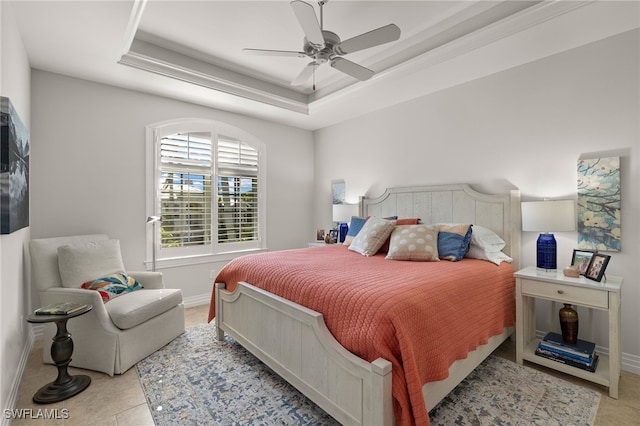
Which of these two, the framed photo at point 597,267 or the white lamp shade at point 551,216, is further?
the white lamp shade at point 551,216

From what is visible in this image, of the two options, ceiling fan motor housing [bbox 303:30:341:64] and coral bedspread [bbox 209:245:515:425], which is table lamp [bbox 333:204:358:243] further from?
ceiling fan motor housing [bbox 303:30:341:64]

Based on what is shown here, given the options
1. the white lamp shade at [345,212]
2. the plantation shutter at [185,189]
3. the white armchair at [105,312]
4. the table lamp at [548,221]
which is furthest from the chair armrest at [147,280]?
the table lamp at [548,221]

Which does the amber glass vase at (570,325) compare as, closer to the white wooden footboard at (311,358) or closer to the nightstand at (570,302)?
the nightstand at (570,302)

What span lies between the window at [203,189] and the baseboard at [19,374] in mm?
1260

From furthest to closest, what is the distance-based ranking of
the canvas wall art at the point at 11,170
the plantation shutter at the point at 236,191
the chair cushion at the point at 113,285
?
the plantation shutter at the point at 236,191 → the chair cushion at the point at 113,285 → the canvas wall art at the point at 11,170

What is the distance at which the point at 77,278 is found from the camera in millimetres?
2570

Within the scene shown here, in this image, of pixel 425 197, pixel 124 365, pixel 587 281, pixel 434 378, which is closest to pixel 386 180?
pixel 425 197

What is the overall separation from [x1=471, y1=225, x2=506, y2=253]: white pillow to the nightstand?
32cm

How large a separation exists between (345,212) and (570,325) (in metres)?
2.67

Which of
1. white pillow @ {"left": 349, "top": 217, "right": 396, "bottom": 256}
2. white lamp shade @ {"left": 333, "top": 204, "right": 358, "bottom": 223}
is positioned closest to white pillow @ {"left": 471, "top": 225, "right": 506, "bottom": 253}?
white pillow @ {"left": 349, "top": 217, "right": 396, "bottom": 256}

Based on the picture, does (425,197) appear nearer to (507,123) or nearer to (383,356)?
(507,123)

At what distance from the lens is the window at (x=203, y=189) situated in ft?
12.1

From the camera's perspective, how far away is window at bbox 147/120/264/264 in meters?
3.68

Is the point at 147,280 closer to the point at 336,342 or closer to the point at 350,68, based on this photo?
the point at 336,342
